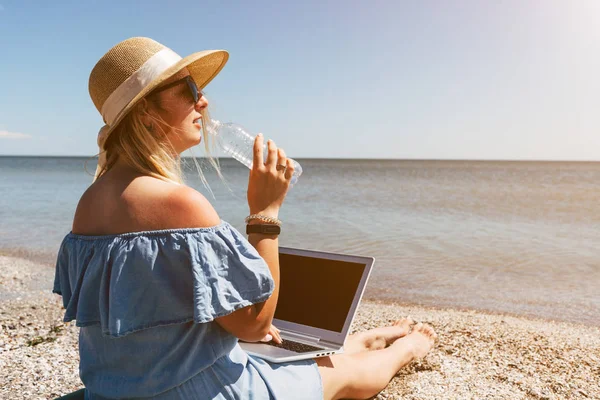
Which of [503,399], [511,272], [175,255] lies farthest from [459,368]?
[511,272]

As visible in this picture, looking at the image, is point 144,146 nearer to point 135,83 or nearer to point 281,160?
point 135,83

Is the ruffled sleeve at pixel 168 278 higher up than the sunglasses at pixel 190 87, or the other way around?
the sunglasses at pixel 190 87

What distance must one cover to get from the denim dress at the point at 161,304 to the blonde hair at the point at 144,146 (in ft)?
1.08

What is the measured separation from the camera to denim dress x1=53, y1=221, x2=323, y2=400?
6.19ft

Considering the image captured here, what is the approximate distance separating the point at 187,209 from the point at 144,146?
42 cm

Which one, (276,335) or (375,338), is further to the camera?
(375,338)

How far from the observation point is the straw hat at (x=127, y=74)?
6.92ft

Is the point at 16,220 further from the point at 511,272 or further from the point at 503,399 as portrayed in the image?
the point at 503,399

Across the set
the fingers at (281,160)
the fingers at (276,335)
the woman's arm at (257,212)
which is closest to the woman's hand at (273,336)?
the fingers at (276,335)

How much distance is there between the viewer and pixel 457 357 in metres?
4.56

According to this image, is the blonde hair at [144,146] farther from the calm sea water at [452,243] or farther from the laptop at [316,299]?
the laptop at [316,299]

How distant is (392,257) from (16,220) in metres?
12.0

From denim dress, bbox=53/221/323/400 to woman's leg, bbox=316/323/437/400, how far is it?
791mm

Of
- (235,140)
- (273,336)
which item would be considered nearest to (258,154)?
(273,336)
